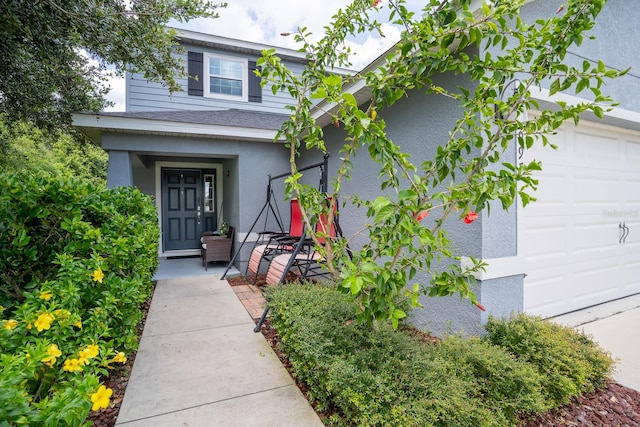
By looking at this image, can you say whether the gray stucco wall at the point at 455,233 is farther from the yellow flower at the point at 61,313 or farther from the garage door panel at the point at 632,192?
the yellow flower at the point at 61,313

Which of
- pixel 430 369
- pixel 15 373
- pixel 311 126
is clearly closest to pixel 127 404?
pixel 15 373

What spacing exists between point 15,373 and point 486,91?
260 centimetres

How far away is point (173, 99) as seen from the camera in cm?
751

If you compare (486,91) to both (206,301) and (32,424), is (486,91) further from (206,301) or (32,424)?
(206,301)

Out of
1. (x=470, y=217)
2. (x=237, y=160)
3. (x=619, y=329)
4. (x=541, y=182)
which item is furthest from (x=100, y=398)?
(x=237, y=160)

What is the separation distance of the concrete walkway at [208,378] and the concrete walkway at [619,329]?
257 cm

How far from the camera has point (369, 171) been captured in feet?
13.6

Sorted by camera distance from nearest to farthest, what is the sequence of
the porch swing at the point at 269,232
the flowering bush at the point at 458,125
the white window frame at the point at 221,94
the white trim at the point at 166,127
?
the flowering bush at the point at 458,125
the white trim at the point at 166,127
the porch swing at the point at 269,232
the white window frame at the point at 221,94

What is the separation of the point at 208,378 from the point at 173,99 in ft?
22.9

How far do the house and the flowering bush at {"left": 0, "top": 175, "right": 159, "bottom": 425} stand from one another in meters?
2.69

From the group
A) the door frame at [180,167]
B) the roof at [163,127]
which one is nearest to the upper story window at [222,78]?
the door frame at [180,167]

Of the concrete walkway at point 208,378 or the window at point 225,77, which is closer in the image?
the concrete walkway at point 208,378

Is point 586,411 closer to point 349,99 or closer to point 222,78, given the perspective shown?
point 349,99

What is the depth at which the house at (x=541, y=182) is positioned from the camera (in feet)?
9.53
